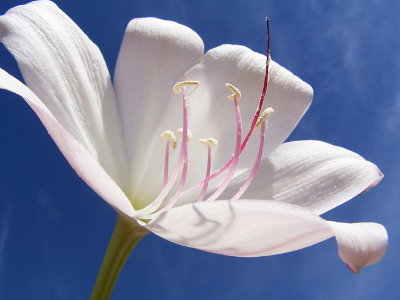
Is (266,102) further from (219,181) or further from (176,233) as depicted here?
(176,233)

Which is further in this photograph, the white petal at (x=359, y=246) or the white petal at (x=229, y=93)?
the white petal at (x=229, y=93)

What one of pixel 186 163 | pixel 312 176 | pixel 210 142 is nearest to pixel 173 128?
pixel 210 142

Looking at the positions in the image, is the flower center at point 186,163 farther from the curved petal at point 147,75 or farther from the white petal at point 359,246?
the white petal at point 359,246

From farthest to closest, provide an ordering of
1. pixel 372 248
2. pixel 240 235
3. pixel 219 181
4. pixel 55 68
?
pixel 219 181 → pixel 55 68 → pixel 240 235 → pixel 372 248

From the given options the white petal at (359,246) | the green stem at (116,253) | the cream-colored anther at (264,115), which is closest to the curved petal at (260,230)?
the white petal at (359,246)

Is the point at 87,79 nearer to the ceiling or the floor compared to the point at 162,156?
nearer to the ceiling

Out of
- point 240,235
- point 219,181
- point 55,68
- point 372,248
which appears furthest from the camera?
point 219,181

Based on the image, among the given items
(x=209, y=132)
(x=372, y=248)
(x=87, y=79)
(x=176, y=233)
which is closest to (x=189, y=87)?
(x=209, y=132)

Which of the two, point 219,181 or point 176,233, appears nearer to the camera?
point 176,233
